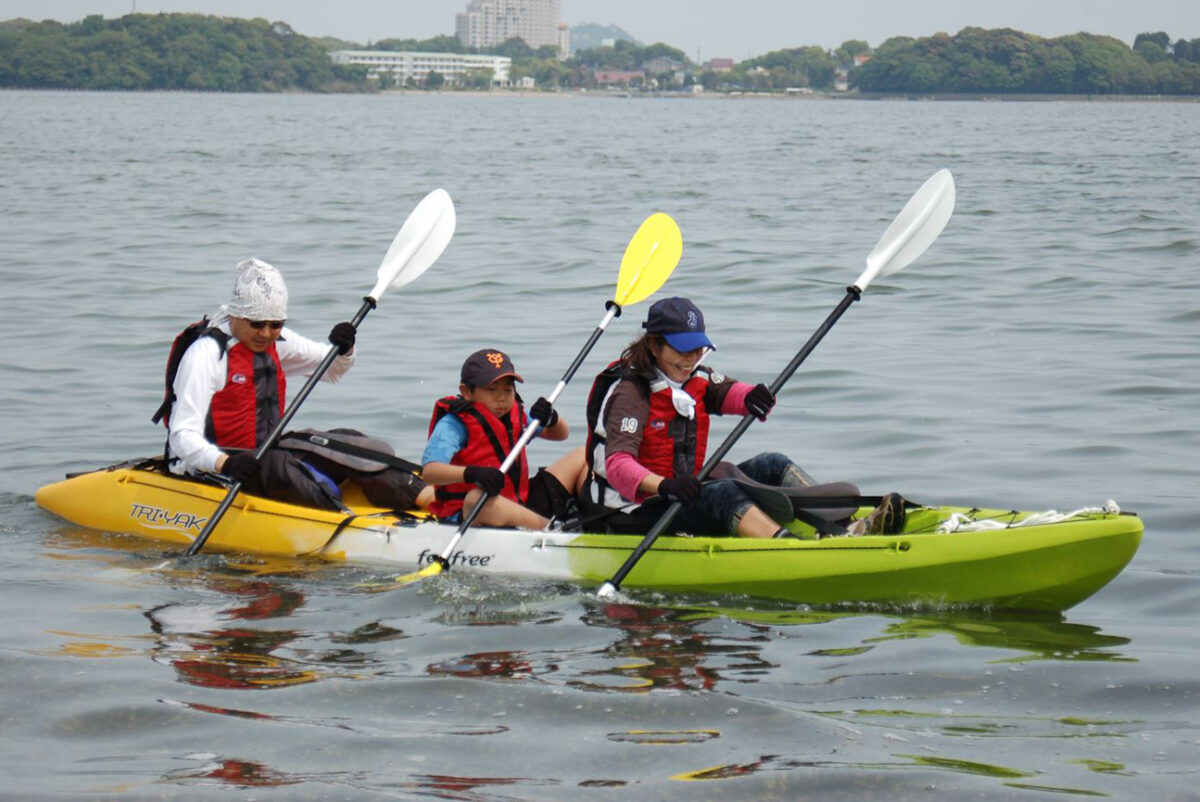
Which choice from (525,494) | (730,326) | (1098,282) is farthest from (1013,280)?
(525,494)

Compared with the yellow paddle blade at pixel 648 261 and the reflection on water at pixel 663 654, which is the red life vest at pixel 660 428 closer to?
the reflection on water at pixel 663 654

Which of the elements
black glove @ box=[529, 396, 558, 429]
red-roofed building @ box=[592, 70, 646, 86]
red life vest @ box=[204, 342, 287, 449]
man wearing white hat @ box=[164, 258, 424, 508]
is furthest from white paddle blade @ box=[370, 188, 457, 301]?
red-roofed building @ box=[592, 70, 646, 86]

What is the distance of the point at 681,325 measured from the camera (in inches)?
237

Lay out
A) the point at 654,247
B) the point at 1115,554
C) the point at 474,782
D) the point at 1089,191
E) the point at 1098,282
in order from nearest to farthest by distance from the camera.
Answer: the point at 474,782
the point at 1115,554
the point at 654,247
the point at 1098,282
the point at 1089,191

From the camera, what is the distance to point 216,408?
6945 mm

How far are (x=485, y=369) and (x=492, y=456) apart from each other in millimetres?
417

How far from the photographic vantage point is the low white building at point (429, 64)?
167 meters

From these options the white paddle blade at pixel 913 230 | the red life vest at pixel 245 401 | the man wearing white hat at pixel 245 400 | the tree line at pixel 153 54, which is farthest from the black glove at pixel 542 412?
the tree line at pixel 153 54

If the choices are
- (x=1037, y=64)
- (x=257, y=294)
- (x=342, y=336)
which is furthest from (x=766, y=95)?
(x=257, y=294)

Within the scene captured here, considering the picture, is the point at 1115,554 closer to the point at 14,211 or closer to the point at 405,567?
the point at 405,567

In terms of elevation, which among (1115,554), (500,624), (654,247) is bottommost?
(500,624)

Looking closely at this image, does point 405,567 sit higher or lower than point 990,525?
lower

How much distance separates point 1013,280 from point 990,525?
10171mm

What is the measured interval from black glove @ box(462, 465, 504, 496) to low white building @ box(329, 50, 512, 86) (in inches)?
6265
